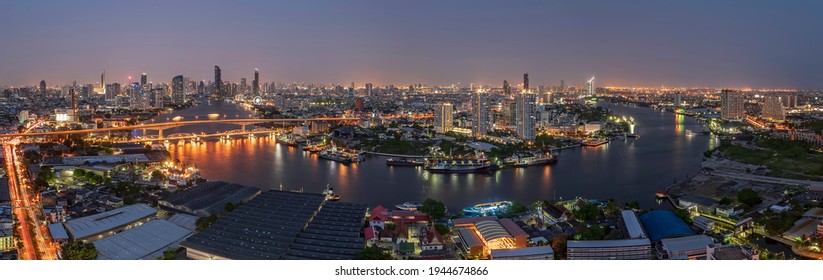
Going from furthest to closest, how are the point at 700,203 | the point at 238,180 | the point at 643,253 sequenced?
the point at 238,180
the point at 700,203
the point at 643,253

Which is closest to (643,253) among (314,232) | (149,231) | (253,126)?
(314,232)

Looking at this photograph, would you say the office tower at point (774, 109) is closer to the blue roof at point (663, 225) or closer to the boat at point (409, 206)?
the blue roof at point (663, 225)

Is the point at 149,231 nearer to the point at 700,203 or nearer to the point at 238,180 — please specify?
the point at 238,180

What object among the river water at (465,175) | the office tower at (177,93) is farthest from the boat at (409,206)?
the office tower at (177,93)

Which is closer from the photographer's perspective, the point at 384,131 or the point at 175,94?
the point at 384,131

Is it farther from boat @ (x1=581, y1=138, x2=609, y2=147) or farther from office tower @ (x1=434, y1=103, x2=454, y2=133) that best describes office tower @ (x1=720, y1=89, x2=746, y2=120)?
office tower @ (x1=434, y1=103, x2=454, y2=133)

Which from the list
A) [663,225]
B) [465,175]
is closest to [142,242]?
[663,225]

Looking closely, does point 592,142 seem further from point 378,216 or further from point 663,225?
point 378,216
